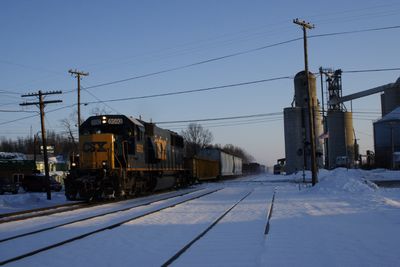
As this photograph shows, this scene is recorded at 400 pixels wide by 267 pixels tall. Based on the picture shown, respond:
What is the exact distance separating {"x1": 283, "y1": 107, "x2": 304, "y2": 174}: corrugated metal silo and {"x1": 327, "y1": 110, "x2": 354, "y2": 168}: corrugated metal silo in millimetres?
11330

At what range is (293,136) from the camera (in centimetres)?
7369

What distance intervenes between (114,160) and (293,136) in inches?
2100

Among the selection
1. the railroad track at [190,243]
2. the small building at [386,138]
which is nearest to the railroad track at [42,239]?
the railroad track at [190,243]

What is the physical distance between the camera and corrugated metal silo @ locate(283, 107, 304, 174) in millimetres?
73188

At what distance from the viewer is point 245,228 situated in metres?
12.4

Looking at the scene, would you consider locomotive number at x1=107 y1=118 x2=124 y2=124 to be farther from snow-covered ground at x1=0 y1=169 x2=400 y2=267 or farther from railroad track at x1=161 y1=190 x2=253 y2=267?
railroad track at x1=161 y1=190 x2=253 y2=267

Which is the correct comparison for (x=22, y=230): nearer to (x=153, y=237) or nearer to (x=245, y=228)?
(x=153, y=237)

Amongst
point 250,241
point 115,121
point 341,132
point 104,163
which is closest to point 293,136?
point 341,132

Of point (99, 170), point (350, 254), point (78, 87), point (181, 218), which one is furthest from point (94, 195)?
point (78, 87)

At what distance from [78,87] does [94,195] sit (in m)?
19.5

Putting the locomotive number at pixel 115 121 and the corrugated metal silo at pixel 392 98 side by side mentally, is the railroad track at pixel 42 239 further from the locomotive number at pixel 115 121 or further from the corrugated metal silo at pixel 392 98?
the corrugated metal silo at pixel 392 98

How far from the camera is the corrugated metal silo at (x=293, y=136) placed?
73188mm

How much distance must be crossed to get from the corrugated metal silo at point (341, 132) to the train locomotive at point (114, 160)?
194 ft

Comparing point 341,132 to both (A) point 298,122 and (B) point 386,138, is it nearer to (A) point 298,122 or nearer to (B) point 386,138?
(B) point 386,138
